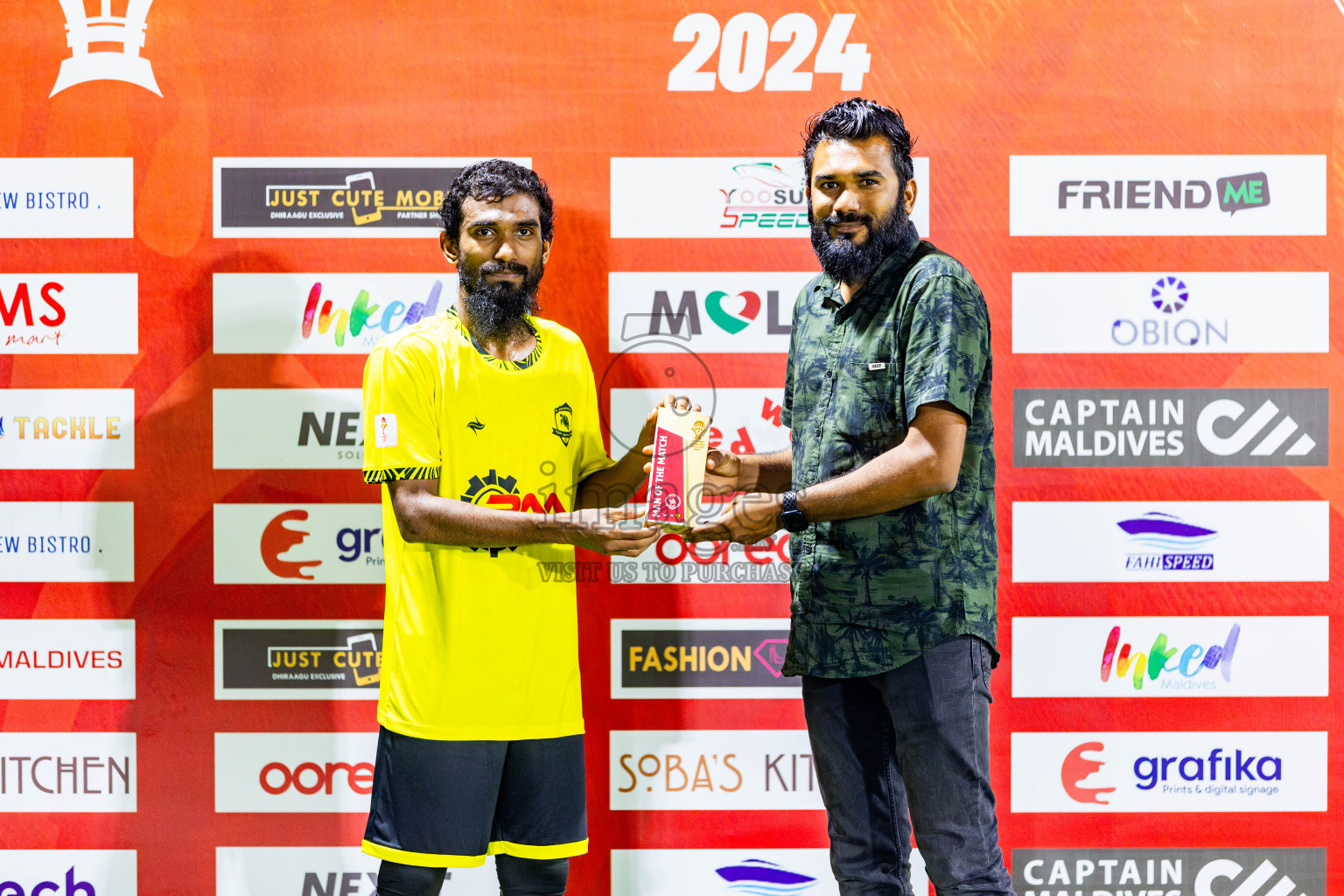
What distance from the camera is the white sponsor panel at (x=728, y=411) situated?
8.34ft

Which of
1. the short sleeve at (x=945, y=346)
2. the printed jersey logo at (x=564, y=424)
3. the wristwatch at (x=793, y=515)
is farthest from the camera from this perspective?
the printed jersey logo at (x=564, y=424)

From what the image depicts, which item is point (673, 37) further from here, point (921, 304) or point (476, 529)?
point (476, 529)

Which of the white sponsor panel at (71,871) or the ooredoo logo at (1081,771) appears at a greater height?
the ooredoo logo at (1081,771)

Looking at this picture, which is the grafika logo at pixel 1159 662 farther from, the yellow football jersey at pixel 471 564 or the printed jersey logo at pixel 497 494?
the printed jersey logo at pixel 497 494

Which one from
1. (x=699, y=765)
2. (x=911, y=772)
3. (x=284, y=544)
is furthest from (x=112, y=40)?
(x=911, y=772)

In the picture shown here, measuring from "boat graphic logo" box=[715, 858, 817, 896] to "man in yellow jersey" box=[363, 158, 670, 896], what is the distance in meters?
0.72

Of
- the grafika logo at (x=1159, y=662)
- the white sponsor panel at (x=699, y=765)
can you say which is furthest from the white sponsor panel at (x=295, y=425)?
the grafika logo at (x=1159, y=662)

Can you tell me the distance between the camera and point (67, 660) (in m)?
2.56

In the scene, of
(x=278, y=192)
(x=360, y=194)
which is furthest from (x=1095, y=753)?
(x=278, y=192)

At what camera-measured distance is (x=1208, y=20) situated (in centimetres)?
251

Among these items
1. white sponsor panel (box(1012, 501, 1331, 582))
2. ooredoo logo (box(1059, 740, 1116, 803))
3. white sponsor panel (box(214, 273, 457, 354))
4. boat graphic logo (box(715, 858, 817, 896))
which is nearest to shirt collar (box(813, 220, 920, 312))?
white sponsor panel (box(1012, 501, 1331, 582))

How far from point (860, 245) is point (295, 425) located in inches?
Answer: 64.1

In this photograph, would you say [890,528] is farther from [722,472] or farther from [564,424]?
[564,424]

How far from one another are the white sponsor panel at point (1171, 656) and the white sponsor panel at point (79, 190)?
9.08 feet
